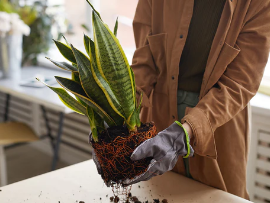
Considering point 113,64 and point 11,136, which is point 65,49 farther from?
point 11,136

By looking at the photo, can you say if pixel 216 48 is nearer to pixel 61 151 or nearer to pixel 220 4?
pixel 220 4

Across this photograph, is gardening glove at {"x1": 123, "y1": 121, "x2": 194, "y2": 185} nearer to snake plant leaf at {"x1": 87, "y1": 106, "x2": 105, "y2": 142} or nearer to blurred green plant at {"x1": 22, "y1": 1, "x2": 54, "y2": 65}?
snake plant leaf at {"x1": 87, "y1": 106, "x2": 105, "y2": 142}

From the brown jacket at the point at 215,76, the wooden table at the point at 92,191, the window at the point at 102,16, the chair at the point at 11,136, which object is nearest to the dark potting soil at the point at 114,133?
the brown jacket at the point at 215,76

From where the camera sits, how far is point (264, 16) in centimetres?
107

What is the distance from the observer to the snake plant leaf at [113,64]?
81 cm

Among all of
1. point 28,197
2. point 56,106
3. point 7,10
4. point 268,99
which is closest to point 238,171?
point 28,197

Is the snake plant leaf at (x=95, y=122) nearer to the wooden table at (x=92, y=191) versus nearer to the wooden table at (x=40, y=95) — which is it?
the wooden table at (x=92, y=191)

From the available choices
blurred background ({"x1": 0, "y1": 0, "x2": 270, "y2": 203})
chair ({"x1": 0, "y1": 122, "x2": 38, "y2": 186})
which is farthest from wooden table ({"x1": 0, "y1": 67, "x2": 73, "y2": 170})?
chair ({"x1": 0, "y1": 122, "x2": 38, "y2": 186})

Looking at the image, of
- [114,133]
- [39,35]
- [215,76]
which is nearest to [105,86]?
Result: [114,133]

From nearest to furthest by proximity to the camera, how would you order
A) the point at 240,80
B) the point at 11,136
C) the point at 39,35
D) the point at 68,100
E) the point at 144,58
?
the point at 68,100 < the point at 240,80 < the point at 144,58 < the point at 11,136 < the point at 39,35

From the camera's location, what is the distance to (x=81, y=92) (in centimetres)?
93

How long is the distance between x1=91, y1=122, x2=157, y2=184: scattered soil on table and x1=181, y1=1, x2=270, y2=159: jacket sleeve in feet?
0.68

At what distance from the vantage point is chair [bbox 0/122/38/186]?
2434 millimetres

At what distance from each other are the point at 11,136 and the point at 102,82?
186cm
